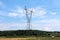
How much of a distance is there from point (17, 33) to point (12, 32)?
2440 millimetres

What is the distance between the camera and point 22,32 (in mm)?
74562

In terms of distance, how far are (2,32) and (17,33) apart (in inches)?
254

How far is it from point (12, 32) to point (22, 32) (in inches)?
253

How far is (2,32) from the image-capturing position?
76688 mm

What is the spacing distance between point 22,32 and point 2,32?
29.0ft

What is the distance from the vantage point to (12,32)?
79062 mm

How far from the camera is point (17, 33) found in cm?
7819

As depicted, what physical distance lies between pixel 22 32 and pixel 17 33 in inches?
171

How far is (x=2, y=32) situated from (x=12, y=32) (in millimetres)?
4665
